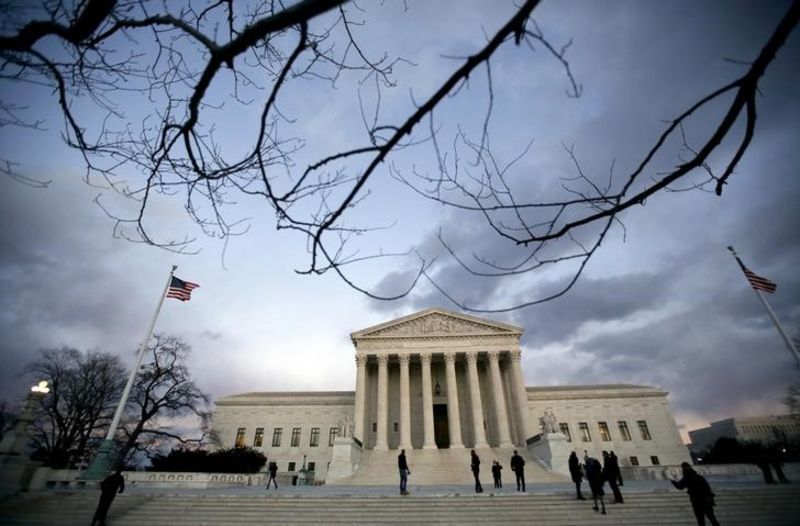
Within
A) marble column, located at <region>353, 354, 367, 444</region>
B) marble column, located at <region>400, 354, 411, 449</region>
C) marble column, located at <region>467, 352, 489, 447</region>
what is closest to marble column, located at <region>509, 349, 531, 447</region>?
marble column, located at <region>467, 352, 489, 447</region>

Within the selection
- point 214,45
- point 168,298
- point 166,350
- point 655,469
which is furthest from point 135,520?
point 655,469

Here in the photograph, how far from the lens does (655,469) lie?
2677cm

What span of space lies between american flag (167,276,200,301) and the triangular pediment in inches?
769

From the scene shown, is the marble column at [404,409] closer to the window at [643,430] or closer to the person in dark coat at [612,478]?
the person in dark coat at [612,478]

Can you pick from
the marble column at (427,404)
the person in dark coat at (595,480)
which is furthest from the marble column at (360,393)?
the person in dark coat at (595,480)

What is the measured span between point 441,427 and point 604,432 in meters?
19.5

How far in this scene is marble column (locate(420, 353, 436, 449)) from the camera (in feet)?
109

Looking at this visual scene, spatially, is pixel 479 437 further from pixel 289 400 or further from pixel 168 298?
pixel 168 298

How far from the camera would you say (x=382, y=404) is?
3609cm

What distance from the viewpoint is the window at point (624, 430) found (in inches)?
1672

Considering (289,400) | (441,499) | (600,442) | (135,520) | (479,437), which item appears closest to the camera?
(135,520)

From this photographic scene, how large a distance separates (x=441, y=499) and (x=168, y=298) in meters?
17.8

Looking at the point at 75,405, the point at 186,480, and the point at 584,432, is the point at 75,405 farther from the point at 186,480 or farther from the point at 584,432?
the point at 584,432

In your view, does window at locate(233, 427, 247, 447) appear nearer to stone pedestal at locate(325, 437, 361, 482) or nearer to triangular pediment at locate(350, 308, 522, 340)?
triangular pediment at locate(350, 308, 522, 340)
